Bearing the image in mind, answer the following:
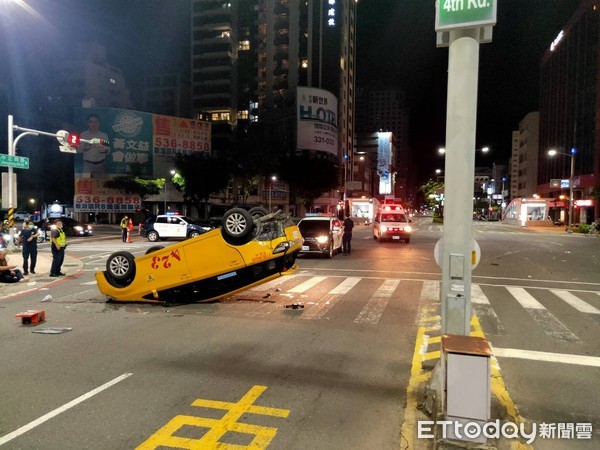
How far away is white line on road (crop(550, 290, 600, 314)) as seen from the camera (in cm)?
942

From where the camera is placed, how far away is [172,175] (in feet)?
183

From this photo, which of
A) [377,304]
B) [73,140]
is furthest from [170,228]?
[377,304]

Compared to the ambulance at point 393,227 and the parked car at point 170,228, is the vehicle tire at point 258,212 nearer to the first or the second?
the ambulance at point 393,227

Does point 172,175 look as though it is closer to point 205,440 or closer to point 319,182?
point 319,182

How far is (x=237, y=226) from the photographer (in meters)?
8.63

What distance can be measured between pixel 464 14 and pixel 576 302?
853cm

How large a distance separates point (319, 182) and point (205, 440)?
200ft

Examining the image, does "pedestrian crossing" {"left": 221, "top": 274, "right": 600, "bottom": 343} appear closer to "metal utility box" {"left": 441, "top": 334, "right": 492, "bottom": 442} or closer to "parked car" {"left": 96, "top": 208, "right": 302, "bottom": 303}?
"parked car" {"left": 96, "top": 208, "right": 302, "bottom": 303}

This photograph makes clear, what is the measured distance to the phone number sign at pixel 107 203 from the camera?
49375 mm

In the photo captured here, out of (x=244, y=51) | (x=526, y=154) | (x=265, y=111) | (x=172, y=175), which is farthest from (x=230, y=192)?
(x=526, y=154)

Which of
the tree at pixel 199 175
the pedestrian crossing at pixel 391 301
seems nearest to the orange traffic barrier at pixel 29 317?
the pedestrian crossing at pixel 391 301

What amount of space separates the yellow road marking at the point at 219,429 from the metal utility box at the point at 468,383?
167 cm

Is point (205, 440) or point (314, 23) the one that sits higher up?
point (314, 23)

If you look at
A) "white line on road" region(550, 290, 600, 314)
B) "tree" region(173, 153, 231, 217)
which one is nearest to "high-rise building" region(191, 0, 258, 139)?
"tree" region(173, 153, 231, 217)
